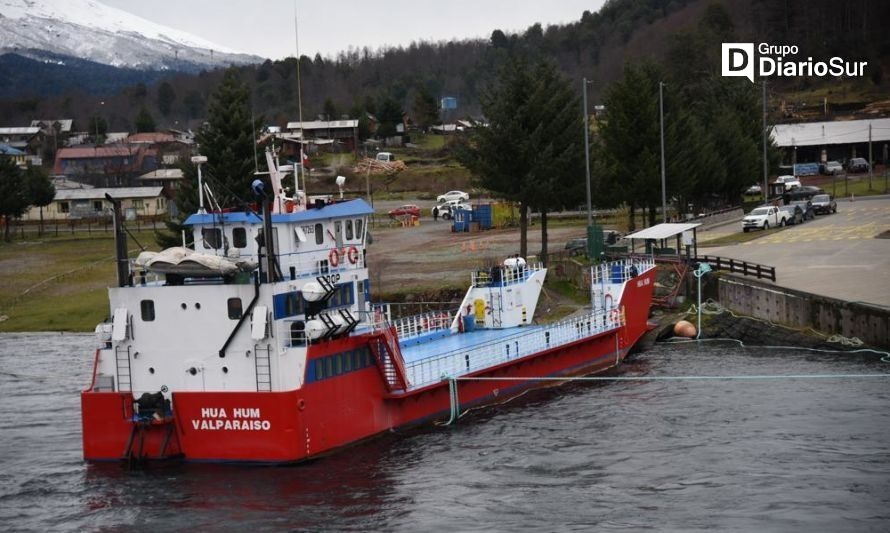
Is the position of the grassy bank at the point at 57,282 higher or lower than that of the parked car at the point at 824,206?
lower

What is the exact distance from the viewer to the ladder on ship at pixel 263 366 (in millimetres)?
32812

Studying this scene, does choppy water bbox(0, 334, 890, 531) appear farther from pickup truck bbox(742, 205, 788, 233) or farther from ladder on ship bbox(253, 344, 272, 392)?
pickup truck bbox(742, 205, 788, 233)

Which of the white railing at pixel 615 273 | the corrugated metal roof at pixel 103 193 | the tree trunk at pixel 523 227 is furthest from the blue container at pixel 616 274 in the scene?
the corrugated metal roof at pixel 103 193

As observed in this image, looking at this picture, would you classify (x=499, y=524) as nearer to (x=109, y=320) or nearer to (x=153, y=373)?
(x=153, y=373)

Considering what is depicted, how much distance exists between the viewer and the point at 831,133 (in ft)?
422

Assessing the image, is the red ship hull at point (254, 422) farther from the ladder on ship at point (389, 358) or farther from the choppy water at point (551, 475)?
the choppy water at point (551, 475)

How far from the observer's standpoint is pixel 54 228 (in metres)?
108

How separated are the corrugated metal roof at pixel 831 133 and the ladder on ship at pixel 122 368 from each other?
10136cm

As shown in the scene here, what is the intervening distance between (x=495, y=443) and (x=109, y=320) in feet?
35.9

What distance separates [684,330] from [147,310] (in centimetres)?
2789

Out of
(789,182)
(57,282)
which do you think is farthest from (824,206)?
(57,282)

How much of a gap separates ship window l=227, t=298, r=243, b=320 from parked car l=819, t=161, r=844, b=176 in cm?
9447

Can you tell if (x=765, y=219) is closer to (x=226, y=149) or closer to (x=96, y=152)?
(x=226, y=149)

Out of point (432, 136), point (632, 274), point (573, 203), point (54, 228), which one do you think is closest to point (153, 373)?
point (632, 274)
